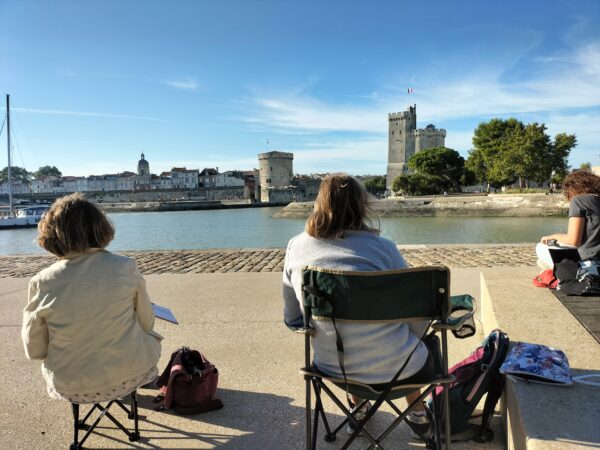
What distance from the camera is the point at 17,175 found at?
433 ft

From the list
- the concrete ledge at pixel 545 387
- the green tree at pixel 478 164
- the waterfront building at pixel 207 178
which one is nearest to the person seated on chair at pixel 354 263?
the concrete ledge at pixel 545 387

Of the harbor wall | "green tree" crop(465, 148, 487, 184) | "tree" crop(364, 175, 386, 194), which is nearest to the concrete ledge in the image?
the harbor wall

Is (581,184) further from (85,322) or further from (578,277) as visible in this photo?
(85,322)

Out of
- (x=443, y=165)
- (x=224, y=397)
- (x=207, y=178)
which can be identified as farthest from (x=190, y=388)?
(x=207, y=178)

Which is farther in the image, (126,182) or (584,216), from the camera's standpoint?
(126,182)

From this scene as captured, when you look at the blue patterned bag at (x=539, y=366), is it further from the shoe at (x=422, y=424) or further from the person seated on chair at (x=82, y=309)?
the person seated on chair at (x=82, y=309)

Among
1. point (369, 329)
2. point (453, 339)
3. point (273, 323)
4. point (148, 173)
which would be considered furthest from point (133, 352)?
point (148, 173)

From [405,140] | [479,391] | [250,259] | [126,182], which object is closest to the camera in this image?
[479,391]

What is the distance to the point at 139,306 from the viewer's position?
2.07 meters

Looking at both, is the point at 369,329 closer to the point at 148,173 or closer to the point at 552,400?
the point at 552,400

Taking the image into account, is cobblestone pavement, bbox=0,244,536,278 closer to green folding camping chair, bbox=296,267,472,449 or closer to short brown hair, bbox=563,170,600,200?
short brown hair, bbox=563,170,600,200

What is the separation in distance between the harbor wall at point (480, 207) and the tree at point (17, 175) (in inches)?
4373

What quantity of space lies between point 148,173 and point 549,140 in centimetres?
10040

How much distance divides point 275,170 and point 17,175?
291 feet
